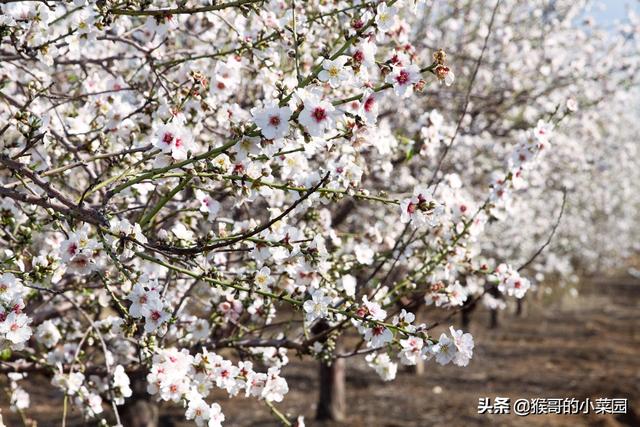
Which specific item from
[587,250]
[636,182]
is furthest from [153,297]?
[636,182]

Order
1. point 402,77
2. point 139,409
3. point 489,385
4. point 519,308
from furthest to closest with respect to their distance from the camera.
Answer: point 519,308
point 489,385
point 139,409
point 402,77

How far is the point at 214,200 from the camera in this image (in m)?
2.89

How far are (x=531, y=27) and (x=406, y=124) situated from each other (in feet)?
11.1

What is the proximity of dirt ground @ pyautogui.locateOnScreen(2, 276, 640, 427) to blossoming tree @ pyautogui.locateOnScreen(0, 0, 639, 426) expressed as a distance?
4.64m

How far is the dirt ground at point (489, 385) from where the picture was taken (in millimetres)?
10117

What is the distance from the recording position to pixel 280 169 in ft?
10.9

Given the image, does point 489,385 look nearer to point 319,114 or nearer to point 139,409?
point 139,409

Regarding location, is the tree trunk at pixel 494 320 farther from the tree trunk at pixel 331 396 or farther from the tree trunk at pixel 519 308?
the tree trunk at pixel 331 396

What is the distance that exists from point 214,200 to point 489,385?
10.6 metres

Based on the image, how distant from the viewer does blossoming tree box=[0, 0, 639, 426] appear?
2330 millimetres

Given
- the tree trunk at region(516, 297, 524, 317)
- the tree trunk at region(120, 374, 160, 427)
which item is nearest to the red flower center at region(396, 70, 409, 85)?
the tree trunk at region(120, 374, 160, 427)

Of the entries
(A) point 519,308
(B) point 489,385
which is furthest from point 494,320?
(B) point 489,385

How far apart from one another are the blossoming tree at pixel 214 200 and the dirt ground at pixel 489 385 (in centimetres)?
464

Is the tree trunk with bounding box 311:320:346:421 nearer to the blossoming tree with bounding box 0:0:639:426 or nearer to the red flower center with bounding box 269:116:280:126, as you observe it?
the blossoming tree with bounding box 0:0:639:426
